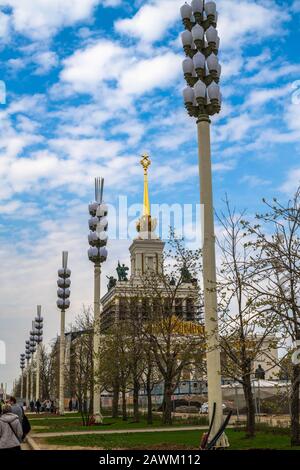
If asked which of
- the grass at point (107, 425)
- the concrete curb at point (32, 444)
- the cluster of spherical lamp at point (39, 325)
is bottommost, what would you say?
the grass at point (107, 425)

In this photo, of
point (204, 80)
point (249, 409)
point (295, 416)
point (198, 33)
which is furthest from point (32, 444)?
point (198, 33)

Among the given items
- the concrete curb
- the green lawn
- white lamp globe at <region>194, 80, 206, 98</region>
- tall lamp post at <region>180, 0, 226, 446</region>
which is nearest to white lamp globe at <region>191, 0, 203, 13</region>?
tall lamp post at <region>180, 0, 226, 446</region>

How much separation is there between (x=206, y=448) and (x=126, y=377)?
89.6ft

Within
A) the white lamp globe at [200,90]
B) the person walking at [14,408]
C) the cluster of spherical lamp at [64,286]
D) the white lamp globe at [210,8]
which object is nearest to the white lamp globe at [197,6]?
the white lamp globe at [210,8]

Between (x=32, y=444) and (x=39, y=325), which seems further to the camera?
(x=39, y=325)

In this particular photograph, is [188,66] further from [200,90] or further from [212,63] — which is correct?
[200,90]

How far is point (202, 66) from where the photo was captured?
20797 millimetres

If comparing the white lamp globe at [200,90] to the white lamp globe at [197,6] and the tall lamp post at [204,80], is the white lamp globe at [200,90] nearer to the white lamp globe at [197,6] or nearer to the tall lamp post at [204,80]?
the tall lamp post at [204,80]

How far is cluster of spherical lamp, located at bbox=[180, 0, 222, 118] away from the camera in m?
20.8

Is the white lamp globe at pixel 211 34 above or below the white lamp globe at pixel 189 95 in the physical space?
above

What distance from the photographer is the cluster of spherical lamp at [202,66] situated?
2078 cm

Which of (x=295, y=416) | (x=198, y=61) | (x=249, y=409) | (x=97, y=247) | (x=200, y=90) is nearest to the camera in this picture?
(x=295, y=416)
